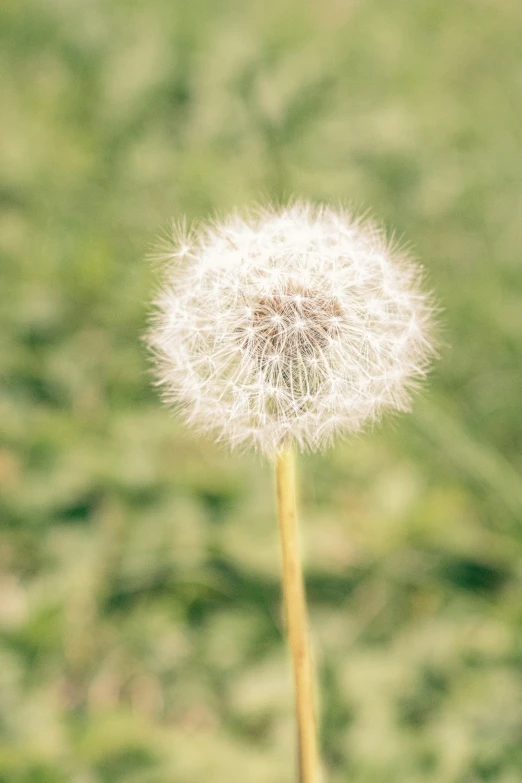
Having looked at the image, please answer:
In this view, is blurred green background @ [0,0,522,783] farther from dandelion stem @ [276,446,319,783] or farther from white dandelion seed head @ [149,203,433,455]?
dandelion stem @ [276,446,319,783]

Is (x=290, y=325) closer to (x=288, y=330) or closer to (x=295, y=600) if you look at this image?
(x=288, y=330)

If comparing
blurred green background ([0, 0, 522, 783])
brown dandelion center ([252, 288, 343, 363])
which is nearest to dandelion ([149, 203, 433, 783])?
brown dandelion center ([252, 288, 343, 363])

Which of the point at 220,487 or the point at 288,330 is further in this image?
the point at 220,487

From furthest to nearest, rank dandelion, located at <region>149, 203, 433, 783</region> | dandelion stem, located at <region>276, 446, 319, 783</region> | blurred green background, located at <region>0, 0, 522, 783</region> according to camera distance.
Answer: blurred green background, located at <region>0, 0, 522, 783</region>, dandelion, located at <region>149, 203, 433, 783</region>, dandelion stem, located at <region>276, 446, 319, 783</region>

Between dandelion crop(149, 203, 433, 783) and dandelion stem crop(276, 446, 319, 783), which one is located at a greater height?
dandelion crop(149, 203, 433, 783)

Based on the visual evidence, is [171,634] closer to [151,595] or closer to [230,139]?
[151,595]

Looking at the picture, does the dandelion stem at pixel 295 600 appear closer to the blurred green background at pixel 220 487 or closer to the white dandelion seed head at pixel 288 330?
the white dandelion seed head at pixel 288 330

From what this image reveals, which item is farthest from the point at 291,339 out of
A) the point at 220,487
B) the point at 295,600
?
the point at 220,487
